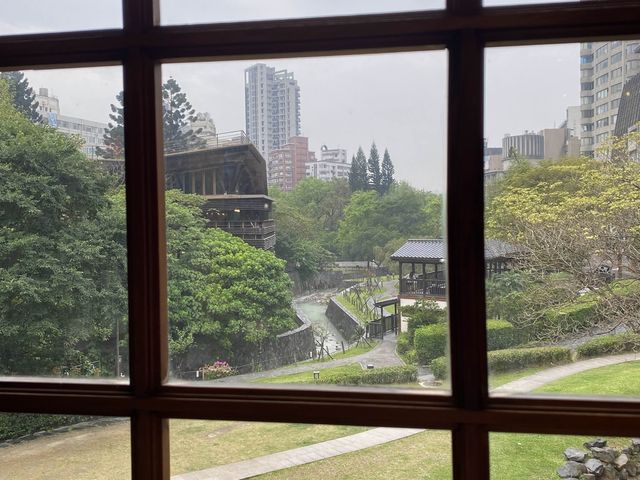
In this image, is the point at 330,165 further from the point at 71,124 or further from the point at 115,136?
the point at 71,124

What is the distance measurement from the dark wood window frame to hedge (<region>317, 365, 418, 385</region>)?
6 cm

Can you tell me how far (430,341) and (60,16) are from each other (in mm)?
1472

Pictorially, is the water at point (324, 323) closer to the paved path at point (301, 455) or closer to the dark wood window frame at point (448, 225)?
the dark wood window frame at point (448, 225)

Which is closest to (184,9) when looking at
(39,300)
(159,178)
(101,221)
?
(159,178)

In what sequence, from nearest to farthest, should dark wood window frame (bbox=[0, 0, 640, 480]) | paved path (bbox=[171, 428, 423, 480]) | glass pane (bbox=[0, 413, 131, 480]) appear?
dark wood window frame (bbox=[0, 0, 640, 480])
paved path (bbox=[171, 428, 423, 480])
glass pane (bbox=[0, 413, 131, 480])

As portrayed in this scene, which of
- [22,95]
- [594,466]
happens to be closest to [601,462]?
[594,466]

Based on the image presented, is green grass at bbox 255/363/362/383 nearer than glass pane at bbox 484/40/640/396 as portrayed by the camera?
No

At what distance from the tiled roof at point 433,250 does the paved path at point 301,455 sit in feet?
1.56

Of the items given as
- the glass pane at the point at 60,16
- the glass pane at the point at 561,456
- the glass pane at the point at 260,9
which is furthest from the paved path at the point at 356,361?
the glass pane at the point at 60,16

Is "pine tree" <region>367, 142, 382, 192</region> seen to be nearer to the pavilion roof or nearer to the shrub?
the pavilion roof

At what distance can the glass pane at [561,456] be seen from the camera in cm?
135

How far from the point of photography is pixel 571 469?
1.37 meters

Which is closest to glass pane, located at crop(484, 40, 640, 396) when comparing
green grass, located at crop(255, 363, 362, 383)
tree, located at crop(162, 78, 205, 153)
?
green grass, located at crop(255, 363, 362, 383)

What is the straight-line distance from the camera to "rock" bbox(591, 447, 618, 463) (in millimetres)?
1353
